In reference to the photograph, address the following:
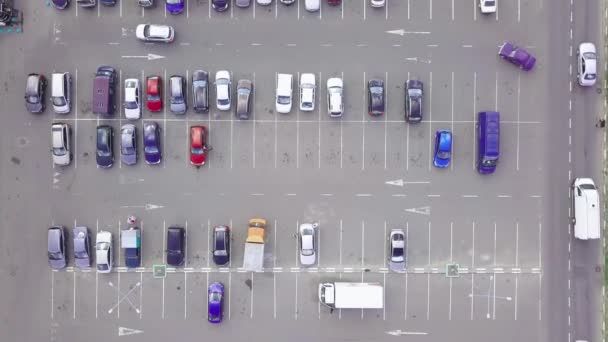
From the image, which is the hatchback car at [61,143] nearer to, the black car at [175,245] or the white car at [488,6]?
the black car at [175,245]

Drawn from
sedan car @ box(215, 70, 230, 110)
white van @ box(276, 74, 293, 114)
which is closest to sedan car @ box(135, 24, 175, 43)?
sedan car @ box(215, 70, 230, 110)

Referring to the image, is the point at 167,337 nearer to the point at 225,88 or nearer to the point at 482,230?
the point at 225,88

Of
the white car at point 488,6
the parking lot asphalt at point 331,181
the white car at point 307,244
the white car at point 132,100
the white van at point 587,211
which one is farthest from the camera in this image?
the parking lot asphalt at point 331,181

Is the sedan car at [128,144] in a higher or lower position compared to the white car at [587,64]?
lower

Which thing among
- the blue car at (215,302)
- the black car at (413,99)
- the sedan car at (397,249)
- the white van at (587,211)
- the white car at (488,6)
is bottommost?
the blue car at (215,302)

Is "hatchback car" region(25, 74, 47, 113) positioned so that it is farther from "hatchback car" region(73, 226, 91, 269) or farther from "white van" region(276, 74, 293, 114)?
"white van" region(276, 74, 293, 114)

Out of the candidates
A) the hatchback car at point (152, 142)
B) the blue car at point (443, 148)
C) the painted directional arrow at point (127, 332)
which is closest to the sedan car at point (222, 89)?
the hatchback car at point (152, 142)

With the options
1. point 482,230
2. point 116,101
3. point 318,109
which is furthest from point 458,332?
point 116,101
